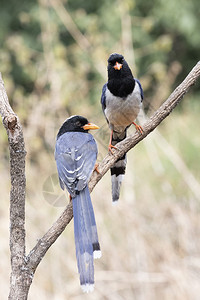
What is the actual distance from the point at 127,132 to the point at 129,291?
275 centimetres

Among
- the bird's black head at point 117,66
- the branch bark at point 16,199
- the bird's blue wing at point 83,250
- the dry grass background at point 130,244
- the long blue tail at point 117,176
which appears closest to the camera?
the bird's blue wing at point 83,250

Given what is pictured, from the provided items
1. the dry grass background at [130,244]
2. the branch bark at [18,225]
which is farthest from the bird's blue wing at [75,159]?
the dry grass background at [130,244]

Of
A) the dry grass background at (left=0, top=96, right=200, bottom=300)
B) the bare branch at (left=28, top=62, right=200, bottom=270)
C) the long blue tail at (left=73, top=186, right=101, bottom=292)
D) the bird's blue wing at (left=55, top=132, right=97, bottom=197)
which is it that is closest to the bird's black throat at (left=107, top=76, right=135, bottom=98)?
the bird's blue wing at (left=55, top=132, right=97, bottom=197)

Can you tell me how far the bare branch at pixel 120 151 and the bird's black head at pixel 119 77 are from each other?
34.1 inches

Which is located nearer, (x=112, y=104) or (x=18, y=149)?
(x=18, y=149)

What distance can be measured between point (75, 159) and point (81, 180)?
0.33m

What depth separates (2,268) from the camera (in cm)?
641

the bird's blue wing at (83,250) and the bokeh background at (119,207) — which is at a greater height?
the bokeh background at (119,207)

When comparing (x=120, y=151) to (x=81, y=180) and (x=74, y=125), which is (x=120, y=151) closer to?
(x=81, y=180)

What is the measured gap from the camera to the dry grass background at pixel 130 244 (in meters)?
5.92

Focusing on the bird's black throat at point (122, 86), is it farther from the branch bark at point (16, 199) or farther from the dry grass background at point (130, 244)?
the dry grass background at point (130, 244)

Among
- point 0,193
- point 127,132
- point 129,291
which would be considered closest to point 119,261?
point 129,291

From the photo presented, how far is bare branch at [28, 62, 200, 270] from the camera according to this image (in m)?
2.40

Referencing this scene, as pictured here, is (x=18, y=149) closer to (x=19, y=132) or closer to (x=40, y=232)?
(x=19, y=132)
